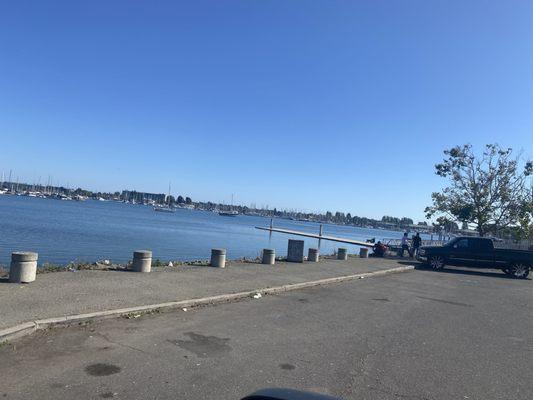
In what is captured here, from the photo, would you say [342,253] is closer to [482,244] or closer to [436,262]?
[436,262]

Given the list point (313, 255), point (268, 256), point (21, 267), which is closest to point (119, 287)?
point (21, 267)

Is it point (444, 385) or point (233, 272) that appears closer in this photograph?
point (444, 385)

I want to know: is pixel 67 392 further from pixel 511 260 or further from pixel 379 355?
pixel 511 260

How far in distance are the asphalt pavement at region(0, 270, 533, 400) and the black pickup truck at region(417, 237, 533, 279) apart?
13.4 m

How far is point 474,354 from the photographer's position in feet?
25.7

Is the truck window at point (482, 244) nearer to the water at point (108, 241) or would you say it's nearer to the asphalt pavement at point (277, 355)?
the asphalt pavement at point (277, 355)

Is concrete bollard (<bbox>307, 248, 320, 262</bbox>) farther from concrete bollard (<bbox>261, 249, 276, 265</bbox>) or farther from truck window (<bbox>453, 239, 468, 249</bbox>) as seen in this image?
truck window (<bbox>453, 239, 468, 249</bbox>)

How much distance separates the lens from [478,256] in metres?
24.3

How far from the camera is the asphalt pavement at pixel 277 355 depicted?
568 cm

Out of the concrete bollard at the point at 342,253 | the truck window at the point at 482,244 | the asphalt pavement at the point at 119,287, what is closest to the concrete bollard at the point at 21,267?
the asphalt pavement at the point at 119,287

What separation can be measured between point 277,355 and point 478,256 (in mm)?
20162

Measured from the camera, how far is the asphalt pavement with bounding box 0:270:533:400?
568 cm

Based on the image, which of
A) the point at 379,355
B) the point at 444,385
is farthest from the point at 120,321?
the point at 444,385

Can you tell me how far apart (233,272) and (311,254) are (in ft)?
24.6
